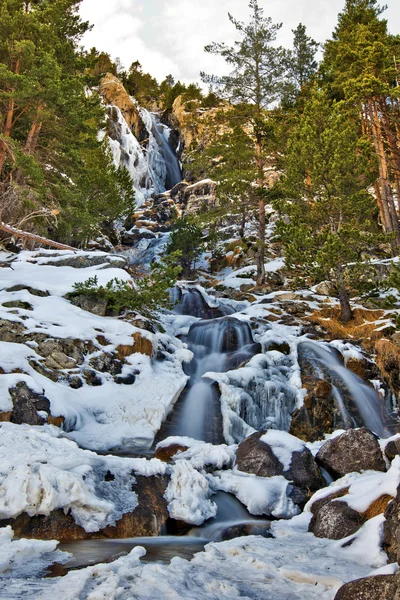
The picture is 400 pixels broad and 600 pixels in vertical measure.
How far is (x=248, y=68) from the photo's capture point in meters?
23.4

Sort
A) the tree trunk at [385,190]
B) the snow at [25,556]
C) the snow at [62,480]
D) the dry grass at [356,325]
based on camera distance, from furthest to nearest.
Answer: the tree trunk at [385,190] < the dry grass at [356,325] < the snow at [62,480] < the snow at [25,556]

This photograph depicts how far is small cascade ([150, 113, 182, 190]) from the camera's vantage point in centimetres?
5709

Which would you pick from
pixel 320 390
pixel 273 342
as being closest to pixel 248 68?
pixel 273 342

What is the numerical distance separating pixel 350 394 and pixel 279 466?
5541 mm

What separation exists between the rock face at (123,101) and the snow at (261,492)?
53726mm

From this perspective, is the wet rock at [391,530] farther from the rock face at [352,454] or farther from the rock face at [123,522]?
the rock face at [123,522]

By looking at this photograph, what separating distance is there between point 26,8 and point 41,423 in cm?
2085

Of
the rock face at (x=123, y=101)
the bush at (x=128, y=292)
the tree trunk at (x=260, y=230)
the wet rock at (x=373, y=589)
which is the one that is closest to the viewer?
the wet rock at (x=373, y=589)

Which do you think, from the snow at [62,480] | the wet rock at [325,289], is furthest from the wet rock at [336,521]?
the wet rock at [325,289]

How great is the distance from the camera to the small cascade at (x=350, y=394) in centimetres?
1127

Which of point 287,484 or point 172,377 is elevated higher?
point 172,377

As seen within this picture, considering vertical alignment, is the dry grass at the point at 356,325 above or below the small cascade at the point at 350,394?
above

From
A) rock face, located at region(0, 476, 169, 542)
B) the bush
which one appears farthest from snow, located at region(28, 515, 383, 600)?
the bush

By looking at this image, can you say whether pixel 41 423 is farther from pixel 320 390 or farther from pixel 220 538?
pixel 320 390
